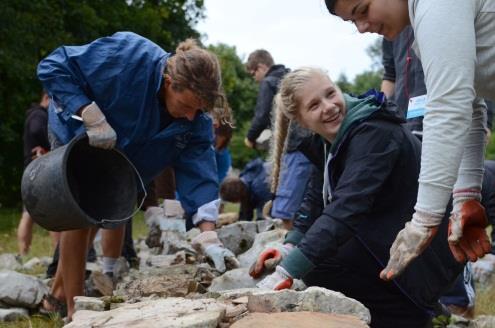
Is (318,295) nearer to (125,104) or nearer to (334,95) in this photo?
(334,95)

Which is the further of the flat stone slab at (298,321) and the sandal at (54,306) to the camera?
the sandal at (54,306)

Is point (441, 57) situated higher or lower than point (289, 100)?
higher

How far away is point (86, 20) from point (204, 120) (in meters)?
12.3

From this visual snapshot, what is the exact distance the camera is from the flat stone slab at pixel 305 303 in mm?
2361

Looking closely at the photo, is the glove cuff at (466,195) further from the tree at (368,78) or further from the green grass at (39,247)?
the tree at (368,78)

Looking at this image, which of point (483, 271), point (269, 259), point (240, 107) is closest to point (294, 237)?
point (269, 259)

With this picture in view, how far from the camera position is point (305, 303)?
7.79ft

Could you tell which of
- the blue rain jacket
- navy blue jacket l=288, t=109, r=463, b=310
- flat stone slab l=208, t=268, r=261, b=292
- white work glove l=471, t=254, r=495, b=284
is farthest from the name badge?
white work glove l=471, t=254, r=495, b=284

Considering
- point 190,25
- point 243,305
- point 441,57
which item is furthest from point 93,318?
point 190,25

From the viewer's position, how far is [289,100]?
309 centimetres

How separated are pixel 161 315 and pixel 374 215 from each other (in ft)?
3.37

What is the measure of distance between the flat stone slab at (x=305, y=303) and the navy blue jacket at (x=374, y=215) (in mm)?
332

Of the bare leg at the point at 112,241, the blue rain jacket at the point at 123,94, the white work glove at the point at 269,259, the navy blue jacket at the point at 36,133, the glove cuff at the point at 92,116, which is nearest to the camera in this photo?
the white work glove at the point at 269,259

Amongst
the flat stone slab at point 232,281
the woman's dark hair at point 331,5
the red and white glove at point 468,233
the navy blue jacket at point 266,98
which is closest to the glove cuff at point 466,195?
the red and white glove at point 468,233
